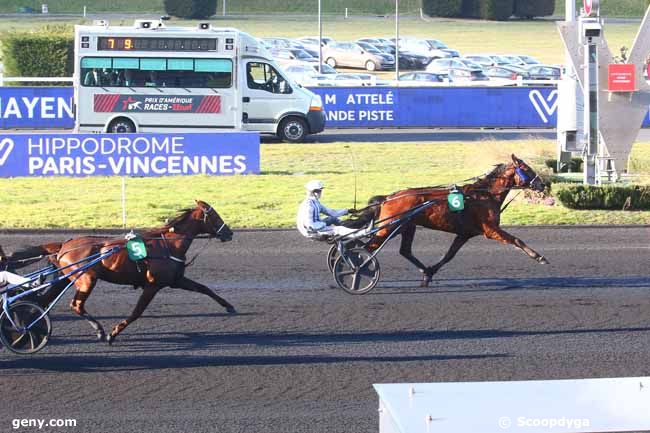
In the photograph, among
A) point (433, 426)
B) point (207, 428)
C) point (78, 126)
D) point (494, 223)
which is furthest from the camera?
point (78, 126)

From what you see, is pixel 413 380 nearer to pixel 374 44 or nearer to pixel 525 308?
pixel 525 308

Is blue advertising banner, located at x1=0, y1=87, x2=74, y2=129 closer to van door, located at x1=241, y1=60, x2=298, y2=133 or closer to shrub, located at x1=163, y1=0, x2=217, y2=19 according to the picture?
van door, located at x1=241, y1=60, x2=298, y2=133

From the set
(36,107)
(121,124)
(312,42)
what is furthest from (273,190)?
(312,42)

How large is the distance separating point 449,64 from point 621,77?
1328 inches

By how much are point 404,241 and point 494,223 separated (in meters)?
1.08

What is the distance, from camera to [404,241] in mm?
12336

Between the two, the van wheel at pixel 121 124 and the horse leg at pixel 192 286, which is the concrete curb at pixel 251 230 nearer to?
the horse leg at pixel 192 286

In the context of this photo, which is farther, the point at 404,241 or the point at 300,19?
the point at 300,19

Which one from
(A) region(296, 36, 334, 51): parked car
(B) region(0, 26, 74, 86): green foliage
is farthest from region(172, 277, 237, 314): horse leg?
(A) region(296, 36, 334, 51): parked car

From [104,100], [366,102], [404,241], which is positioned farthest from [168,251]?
[366,102]

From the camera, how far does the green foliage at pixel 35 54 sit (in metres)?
40.5

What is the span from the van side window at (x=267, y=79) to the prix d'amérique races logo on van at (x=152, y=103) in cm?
156

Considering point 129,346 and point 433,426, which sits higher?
point 433,426

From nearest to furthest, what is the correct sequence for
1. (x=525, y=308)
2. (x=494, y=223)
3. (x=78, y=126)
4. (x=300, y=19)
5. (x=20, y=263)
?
(x=20, y=263) < (x=525, y=308) < (x=494, y=223) < (x=78, y=126) < (x=300, y=19)
